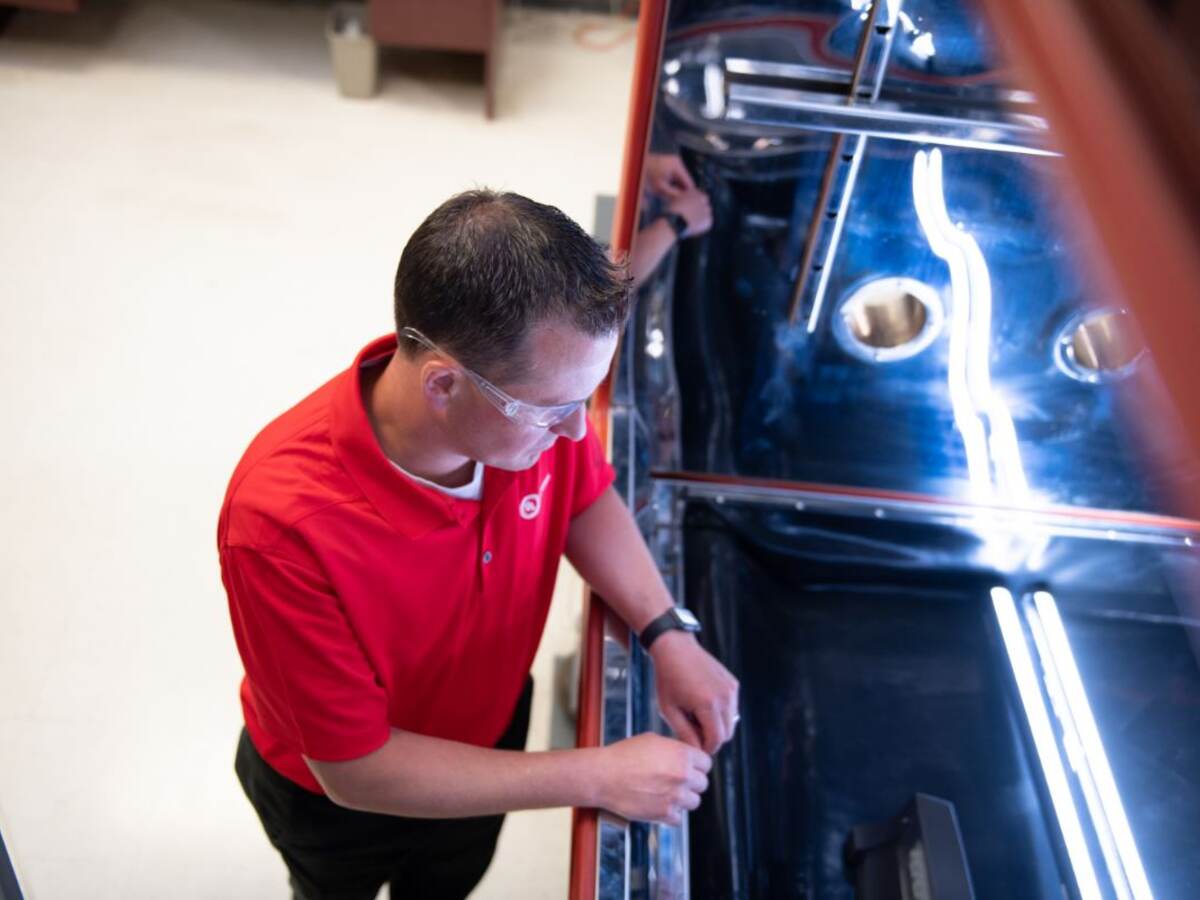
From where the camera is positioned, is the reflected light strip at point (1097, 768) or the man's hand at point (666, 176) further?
the man's hand at point (666, 176)

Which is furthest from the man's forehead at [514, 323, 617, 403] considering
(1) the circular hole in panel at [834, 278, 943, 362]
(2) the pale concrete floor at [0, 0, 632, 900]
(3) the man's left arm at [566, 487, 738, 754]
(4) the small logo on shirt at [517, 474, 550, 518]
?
(2) the pale concrete floor at [0, 0, 632, 900]

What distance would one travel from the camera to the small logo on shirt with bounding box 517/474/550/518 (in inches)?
50.8

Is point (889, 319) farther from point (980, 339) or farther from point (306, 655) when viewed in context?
point (306, 655)

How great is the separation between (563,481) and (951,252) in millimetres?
576

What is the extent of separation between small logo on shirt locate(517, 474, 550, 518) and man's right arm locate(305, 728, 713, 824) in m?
0.27

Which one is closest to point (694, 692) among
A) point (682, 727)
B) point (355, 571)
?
point (682, 727)

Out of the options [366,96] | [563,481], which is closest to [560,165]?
[366,96]

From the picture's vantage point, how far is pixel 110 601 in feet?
8.20

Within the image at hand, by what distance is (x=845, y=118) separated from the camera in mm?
1393

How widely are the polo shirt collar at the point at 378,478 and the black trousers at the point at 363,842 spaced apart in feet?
1.70

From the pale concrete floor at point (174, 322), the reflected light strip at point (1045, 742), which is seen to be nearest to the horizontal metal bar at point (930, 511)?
the reflected light strip at point (1045, 742)

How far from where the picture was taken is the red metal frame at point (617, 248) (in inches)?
46.8

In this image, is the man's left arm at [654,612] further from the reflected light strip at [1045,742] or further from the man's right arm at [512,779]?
the reflected light strip at [1045,742]

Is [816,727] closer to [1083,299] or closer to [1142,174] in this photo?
[1083,299]
